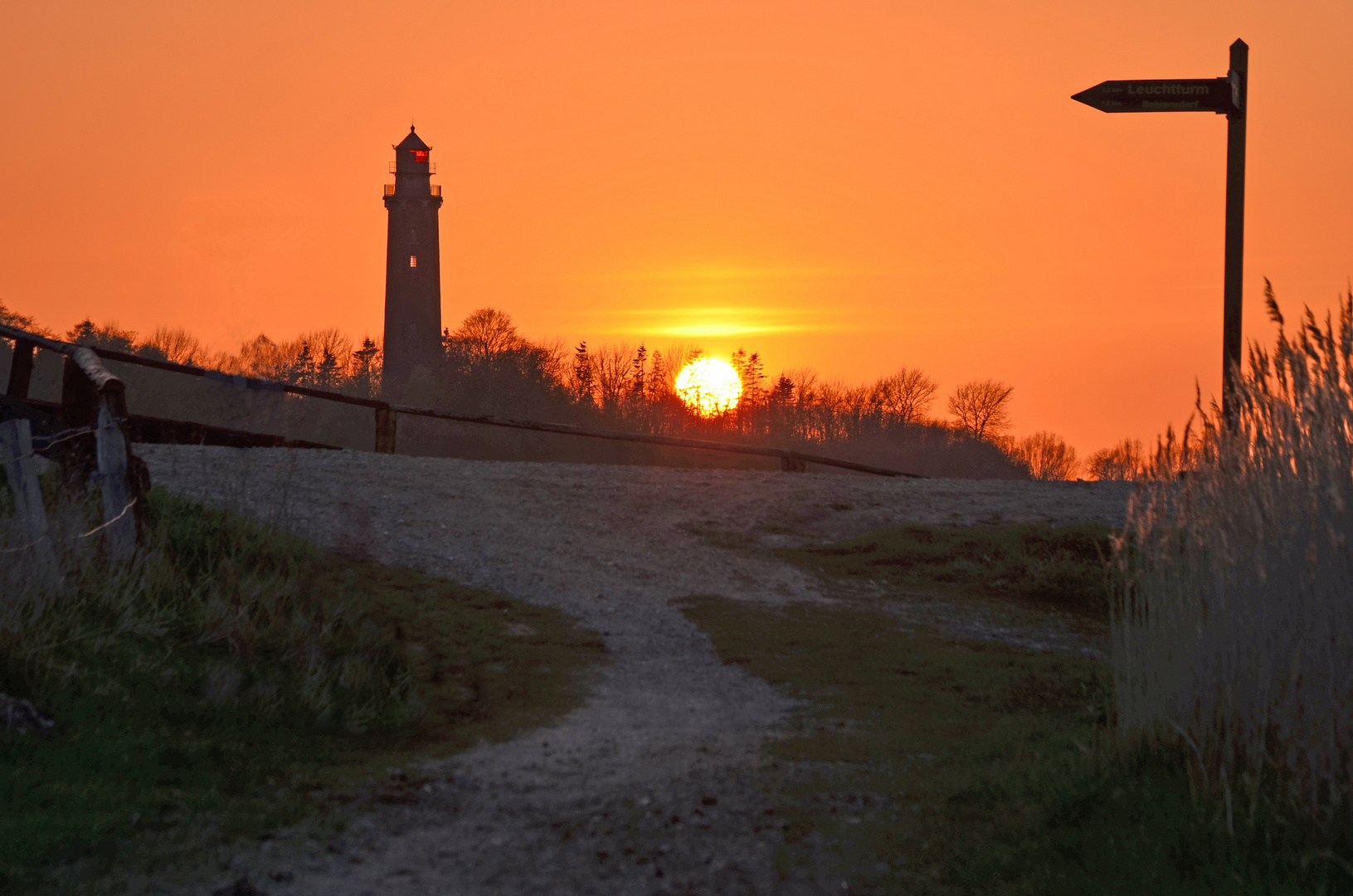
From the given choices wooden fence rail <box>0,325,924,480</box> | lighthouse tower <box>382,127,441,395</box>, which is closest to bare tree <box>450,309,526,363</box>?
lighthouse tower <box>382,127,441,395</box>

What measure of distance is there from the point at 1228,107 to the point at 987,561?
538 centimetres

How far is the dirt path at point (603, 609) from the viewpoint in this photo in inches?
184

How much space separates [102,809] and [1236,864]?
4.59 metres

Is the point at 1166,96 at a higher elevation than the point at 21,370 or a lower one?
higher

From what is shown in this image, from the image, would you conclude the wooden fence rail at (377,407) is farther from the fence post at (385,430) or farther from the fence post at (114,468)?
the fence post at (114,468)

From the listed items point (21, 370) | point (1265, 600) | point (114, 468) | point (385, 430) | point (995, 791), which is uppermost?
point (21, 370)

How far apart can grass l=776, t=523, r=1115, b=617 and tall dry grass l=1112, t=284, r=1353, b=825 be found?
262 inches

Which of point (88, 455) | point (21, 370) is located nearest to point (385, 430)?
point (21, 370)

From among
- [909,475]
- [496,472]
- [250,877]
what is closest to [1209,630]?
[250,877]

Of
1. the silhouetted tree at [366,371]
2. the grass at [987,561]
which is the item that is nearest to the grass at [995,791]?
the grass at [987,561]

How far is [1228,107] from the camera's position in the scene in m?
11.6

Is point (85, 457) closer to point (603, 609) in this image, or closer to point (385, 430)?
point (603, 609)

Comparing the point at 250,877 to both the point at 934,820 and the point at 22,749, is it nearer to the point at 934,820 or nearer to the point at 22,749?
the point at 22,749

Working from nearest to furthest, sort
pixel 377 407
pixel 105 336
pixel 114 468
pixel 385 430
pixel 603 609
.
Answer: pixel 114 468 → pixel 603 609 → pixel 377 407 → pixel 385 430 → pixel 105 336
